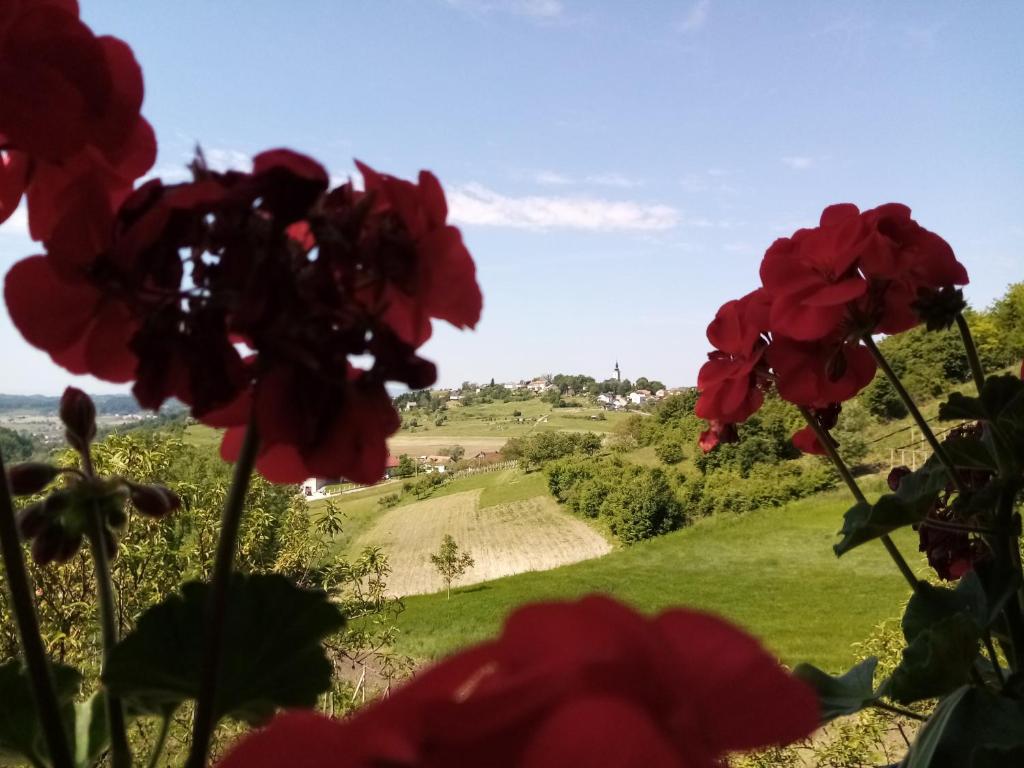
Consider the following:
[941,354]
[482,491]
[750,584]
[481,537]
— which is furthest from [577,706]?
[482,491]

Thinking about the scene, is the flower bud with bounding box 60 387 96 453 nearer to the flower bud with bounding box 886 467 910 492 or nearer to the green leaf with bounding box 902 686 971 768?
the green leaf with bounding box 902 686 971 768

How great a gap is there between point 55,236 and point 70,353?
0.19 feet

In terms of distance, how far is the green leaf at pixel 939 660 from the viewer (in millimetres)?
560

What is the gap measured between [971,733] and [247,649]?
1.62ft

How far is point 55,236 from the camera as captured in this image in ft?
0.91

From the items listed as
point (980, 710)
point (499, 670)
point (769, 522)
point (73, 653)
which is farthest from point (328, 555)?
point (769, 522)

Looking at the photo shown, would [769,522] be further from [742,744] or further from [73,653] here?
[742,744]

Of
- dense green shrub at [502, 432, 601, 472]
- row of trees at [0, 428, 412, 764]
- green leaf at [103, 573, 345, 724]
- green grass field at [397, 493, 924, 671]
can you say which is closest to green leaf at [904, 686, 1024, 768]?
green leaf at [103, 573, 345, 724]

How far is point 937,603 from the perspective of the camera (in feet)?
2.35

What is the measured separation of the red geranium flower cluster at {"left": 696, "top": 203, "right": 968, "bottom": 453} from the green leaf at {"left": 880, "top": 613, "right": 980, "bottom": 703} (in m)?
0.22

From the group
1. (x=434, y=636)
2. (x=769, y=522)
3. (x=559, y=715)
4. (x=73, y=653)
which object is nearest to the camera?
(x=559, y=715)

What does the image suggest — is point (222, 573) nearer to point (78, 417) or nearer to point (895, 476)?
point (78, 417)

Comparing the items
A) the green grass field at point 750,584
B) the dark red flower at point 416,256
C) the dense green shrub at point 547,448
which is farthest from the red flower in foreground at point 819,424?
the dense green shrub at point 547,448

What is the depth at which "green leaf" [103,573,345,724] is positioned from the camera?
316mm
